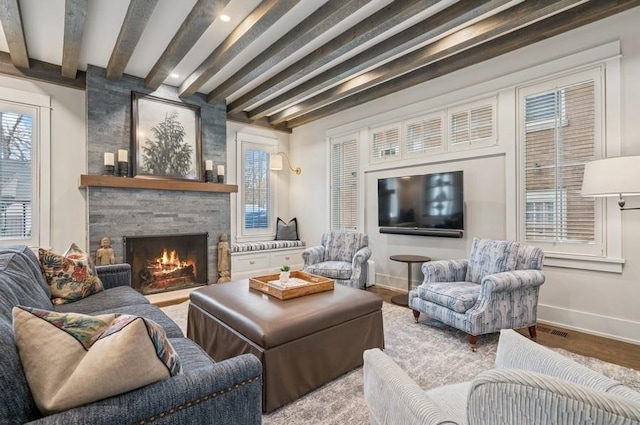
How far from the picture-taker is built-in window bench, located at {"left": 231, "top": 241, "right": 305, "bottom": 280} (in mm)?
5164

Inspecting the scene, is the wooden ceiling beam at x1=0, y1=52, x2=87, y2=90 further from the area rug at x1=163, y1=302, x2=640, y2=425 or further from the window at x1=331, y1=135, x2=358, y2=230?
the window at x1=331, y1=135, x2=358, y2=230

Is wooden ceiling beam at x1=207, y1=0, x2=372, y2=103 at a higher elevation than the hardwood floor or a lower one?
higher

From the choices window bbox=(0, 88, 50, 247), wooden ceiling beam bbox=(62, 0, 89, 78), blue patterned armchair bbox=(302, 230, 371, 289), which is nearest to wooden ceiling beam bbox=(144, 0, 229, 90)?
wooden ceiling beam bbox=(62, 0, 89, 78)

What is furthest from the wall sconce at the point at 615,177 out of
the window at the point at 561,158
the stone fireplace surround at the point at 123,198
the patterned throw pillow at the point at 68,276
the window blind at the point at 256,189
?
the window blind at the point at 256,189

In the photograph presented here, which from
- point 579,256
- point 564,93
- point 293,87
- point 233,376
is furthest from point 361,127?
point 233,376

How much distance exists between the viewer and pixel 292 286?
2516 millimetres

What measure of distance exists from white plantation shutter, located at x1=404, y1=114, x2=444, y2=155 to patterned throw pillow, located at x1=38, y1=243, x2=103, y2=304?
3.91m

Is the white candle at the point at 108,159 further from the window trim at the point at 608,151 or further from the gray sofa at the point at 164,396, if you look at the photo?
the window trim at the point at 608,151

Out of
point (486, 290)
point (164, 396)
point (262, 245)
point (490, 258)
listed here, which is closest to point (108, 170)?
point (262, 245)

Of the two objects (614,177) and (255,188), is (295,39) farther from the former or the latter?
(255,188)

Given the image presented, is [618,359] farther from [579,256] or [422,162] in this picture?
[422,162]

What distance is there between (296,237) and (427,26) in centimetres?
417

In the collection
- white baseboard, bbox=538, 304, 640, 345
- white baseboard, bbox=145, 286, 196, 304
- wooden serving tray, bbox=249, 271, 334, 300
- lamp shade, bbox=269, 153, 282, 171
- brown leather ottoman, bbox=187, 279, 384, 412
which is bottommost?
white baseboard, bbox=145, 286, 196, 304

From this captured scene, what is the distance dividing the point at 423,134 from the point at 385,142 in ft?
2.03
